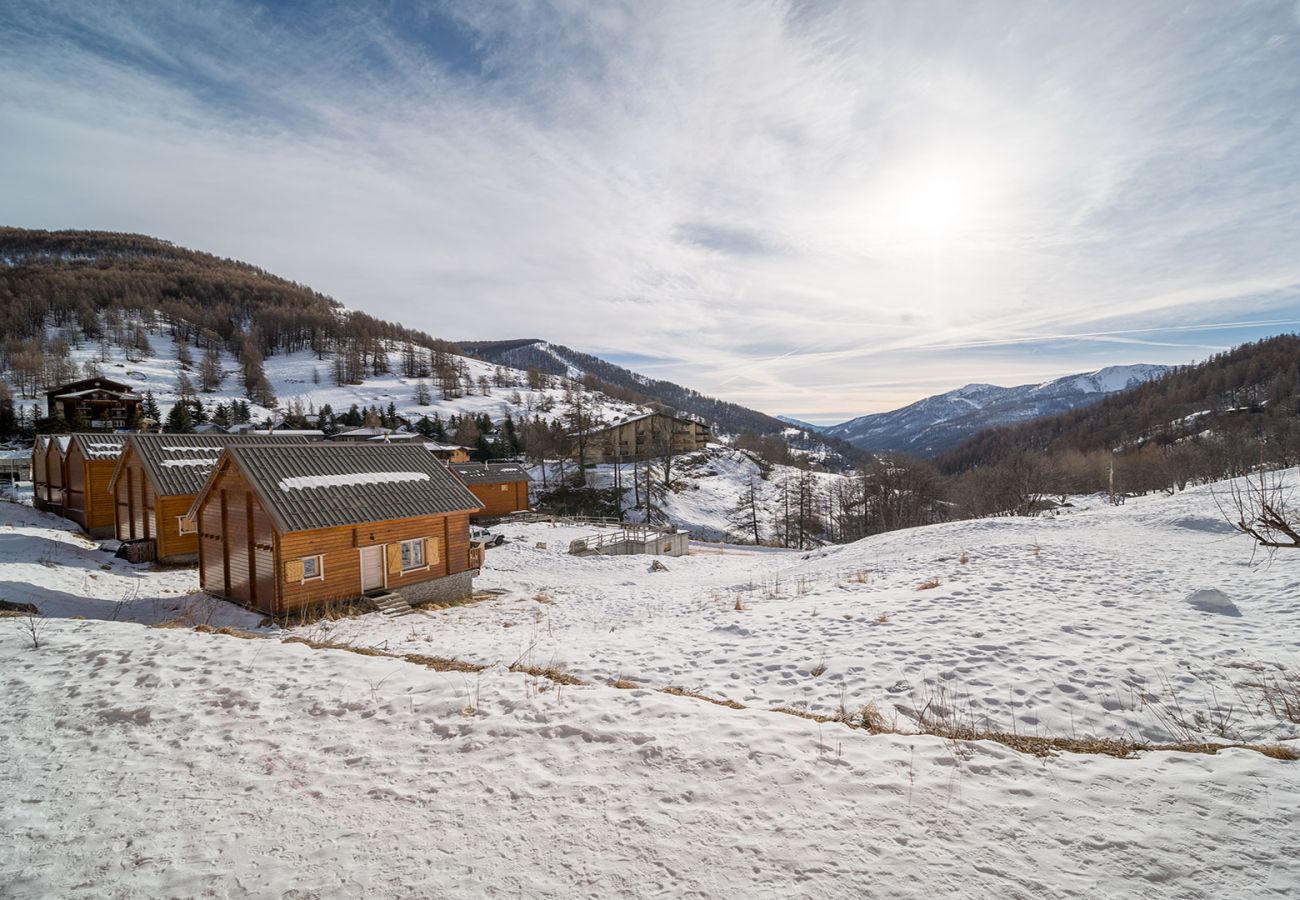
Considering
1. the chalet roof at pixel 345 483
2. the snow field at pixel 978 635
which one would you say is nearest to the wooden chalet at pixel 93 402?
the chalet roof at pixel 345 483

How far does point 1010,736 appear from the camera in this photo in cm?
626

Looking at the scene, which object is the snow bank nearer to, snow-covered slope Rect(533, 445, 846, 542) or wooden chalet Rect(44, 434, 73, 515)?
wooden chalet Rect(44, 434, 73, 515)

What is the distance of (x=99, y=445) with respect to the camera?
89.8 feet

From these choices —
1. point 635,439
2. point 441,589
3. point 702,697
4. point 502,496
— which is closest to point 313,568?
point 441,589

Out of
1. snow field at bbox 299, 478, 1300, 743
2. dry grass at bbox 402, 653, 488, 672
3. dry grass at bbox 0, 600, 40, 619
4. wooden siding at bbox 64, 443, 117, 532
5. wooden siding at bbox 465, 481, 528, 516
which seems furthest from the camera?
wooden siding at bbox 465, 481, 528, 516

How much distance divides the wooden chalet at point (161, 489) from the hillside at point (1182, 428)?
74952 mm

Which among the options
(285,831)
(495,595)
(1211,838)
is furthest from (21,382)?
(1211,838)

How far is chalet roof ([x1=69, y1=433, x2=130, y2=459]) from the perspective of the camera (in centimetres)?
2667

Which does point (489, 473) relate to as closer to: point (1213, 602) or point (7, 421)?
point (1213, 602)

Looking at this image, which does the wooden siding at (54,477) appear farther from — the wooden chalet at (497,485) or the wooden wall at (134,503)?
Answer: the wooden chalet at (497,485)

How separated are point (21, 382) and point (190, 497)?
109083 mm

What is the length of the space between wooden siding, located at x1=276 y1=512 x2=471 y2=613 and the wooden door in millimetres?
164

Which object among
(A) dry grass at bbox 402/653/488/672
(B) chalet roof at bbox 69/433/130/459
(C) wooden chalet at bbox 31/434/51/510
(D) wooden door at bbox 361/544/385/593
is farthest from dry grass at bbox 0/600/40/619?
(C) wooden chalet at bbox 31/434/51/510

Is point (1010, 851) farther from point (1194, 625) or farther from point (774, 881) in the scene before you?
point (1194, 625)
